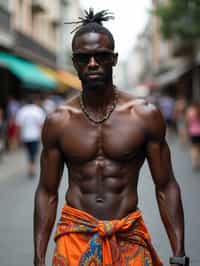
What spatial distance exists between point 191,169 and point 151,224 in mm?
6692

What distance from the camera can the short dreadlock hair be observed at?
3.22 metres

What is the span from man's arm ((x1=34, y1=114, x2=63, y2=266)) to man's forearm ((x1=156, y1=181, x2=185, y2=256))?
53 cm

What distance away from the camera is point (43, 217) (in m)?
3.36

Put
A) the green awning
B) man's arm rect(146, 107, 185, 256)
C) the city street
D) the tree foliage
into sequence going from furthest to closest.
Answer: the tree foliage < the green awning < the city street < man's arm rect(146, 107, 185, 256)

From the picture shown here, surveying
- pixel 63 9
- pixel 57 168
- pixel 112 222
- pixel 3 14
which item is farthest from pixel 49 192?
pixel 63 9

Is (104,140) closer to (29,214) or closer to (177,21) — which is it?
(29,214)

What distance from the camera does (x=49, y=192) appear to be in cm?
338

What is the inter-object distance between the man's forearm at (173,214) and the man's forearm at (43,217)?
55cm

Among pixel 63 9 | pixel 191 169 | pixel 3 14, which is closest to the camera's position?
pixel 191 169

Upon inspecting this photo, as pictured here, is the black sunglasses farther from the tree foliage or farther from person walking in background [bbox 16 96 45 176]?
the tree foliage

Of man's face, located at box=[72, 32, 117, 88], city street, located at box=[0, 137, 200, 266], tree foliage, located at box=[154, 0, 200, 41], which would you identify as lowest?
city street, located at box=[0, 137, 200, 266]

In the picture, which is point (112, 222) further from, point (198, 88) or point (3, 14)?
point (198, 88)

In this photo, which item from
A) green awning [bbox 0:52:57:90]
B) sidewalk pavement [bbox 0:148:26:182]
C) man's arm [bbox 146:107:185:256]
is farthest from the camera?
green awning [bbox 0:52:57:90]

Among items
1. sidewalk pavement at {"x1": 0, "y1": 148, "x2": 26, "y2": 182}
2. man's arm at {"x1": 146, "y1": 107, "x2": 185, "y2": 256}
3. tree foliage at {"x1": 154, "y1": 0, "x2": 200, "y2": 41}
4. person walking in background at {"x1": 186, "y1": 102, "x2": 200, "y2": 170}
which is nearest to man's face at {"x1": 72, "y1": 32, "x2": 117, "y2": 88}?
man's arm at {"x1": 146, "y1": 107, "x2": 185, "y2": 256}
